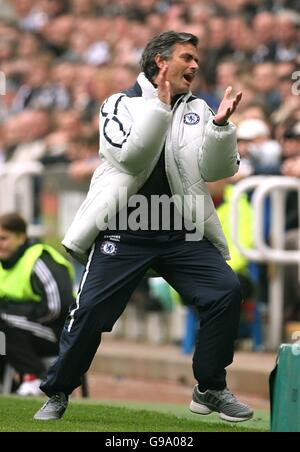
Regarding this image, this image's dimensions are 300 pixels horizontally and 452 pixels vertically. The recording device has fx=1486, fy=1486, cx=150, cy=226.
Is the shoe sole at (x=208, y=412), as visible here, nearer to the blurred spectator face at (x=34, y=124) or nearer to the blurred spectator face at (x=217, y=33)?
the blurred spectator face at (x=217, y=33)

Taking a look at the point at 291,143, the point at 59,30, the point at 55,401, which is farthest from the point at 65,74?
the point at 55,401

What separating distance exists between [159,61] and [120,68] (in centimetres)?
854

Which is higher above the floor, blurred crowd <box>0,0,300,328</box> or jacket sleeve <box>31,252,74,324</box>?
blurred crowd <box>0,0,300,328</box>

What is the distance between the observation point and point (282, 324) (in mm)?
14141

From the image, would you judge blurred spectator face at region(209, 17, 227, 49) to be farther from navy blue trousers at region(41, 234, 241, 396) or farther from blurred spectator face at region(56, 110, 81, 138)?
navy blue trousers at region(41, 234, 241, 396)

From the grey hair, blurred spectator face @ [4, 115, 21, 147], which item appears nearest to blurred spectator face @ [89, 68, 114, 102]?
blurred spectator face @ [4, 115, 21, 147]

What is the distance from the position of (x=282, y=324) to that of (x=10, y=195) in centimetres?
375

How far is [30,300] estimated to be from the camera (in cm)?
1166

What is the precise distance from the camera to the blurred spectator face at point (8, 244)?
11.7 metres

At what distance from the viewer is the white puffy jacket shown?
7695 mm

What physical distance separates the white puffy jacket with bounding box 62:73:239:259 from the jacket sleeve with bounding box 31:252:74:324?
3.28m

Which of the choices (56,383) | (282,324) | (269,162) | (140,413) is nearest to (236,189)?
(269,162)

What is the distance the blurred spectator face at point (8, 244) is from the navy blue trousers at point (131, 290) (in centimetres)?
369
